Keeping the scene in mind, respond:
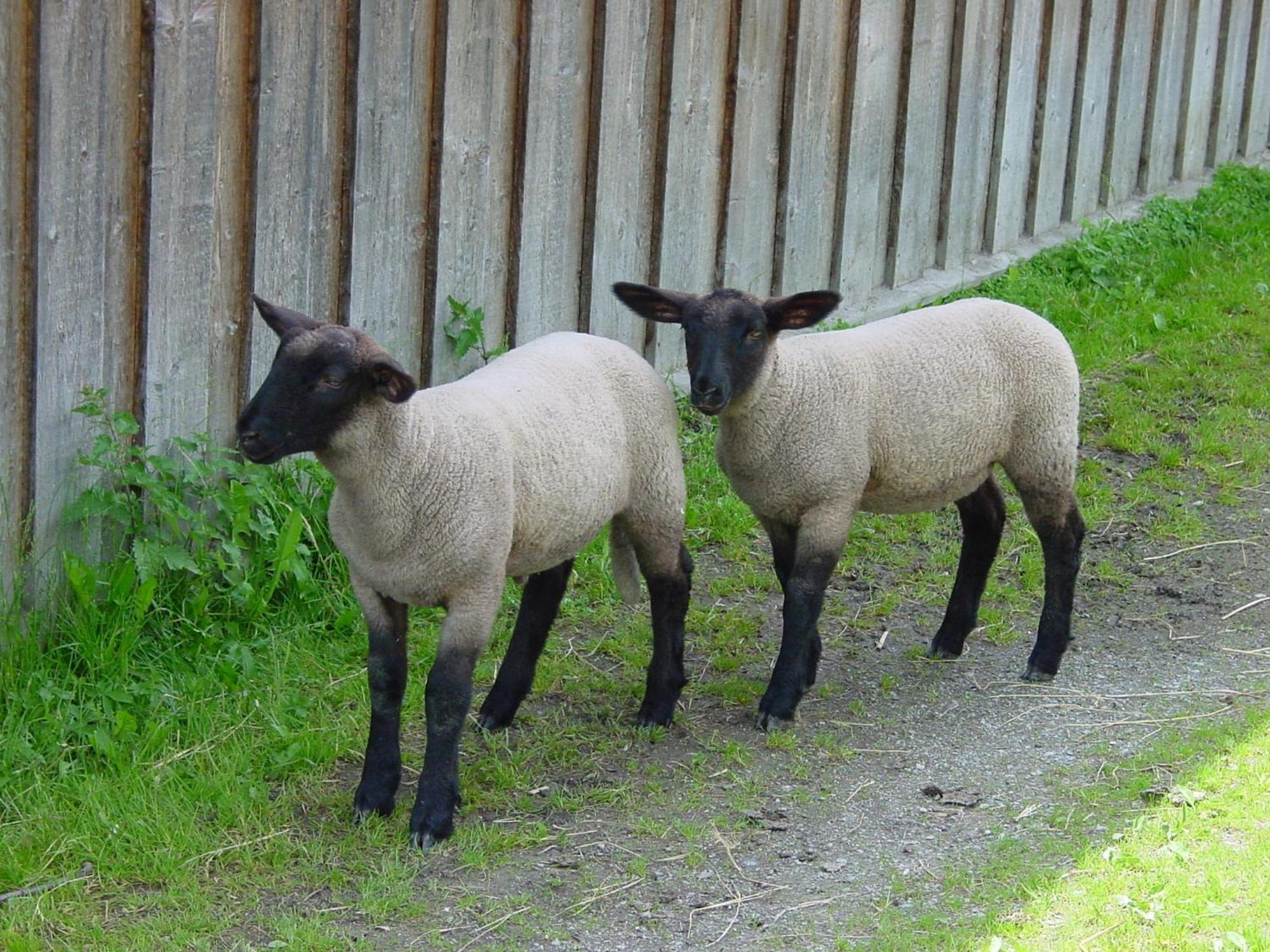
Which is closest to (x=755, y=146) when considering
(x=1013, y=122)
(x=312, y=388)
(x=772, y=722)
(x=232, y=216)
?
(x=1013, y=122)

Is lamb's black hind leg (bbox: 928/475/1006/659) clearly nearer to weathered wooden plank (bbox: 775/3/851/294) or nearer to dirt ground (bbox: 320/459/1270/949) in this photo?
dirt ground (bbox: 320/459/1270/949)

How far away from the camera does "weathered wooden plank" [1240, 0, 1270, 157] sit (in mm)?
11602

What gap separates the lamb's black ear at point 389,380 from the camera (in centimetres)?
465

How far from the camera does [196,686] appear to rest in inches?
220

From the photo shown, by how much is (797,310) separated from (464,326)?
1.72m

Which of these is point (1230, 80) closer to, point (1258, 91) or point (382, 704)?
point (1258, 91)

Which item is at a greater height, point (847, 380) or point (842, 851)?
point (847, 380)

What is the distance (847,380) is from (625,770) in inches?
62.7

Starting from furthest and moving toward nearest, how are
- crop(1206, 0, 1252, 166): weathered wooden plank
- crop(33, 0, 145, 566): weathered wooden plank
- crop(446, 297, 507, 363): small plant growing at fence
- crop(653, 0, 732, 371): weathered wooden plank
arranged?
crop(1206, 0, 1252, 166): weathered wooden plank < crop(653, 0, 732, 371): weathered wooden plank < crop(446, 297, 507, 363): small plant growing at fence < crop(33, 0, 145, 566): weathered wooden plank

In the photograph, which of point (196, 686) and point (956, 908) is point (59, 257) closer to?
point (196, 686)

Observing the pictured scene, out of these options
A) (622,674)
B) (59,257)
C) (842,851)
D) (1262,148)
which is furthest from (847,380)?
(1262,148)

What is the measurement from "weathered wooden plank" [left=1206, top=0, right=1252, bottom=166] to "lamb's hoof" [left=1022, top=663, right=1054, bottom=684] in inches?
262

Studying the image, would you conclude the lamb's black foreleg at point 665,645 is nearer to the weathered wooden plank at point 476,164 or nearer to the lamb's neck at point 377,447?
the lamb's neck at point 377,447

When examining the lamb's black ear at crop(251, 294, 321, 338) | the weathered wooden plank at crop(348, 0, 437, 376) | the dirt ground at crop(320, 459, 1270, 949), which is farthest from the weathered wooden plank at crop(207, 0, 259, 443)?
the dirt ground at crop(320, 459, 1270, 949)
